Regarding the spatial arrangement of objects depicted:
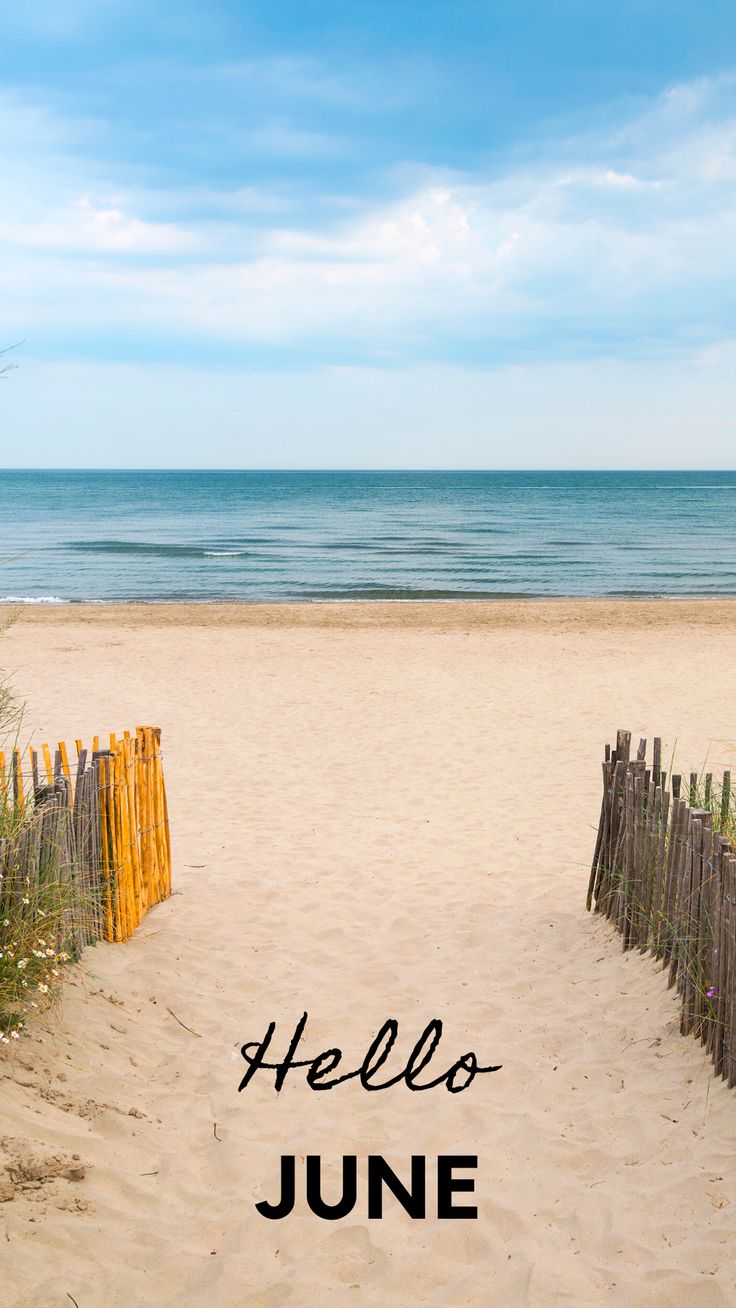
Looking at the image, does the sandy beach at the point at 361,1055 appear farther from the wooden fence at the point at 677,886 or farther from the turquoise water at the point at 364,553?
the turquoise water at the point at 364,553

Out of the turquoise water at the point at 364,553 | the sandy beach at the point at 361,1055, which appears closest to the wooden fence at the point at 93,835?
the sandy beach at the point at 361,1055

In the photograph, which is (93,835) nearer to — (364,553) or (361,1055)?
(361,1055)

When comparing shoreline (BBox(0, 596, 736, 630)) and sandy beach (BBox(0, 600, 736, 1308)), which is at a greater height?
shoreline (BBox(0, 596, 736, 630))

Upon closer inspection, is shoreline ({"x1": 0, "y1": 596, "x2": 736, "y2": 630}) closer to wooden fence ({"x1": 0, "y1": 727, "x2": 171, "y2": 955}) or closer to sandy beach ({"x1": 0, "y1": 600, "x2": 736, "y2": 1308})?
sandy beach ({"x1": 0, "y1": 600, "x2": 736, "y2": 1308})

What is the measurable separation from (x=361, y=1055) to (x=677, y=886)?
1.63 m

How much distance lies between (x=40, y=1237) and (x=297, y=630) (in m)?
17.0

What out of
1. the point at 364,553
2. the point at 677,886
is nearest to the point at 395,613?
the point at 364,553

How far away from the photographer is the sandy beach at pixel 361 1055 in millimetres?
2994

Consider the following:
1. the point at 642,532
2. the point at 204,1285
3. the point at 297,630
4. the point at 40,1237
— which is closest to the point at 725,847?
the point at 204,1285

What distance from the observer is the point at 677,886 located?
455 cm

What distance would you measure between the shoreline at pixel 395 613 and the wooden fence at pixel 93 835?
14719 millimetres

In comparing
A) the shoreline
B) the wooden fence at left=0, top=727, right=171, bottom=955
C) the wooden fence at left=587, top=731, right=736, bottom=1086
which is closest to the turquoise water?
the shoreline

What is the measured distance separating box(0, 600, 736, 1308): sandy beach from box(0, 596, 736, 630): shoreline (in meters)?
10.3

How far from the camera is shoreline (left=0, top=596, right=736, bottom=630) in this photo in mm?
20875
